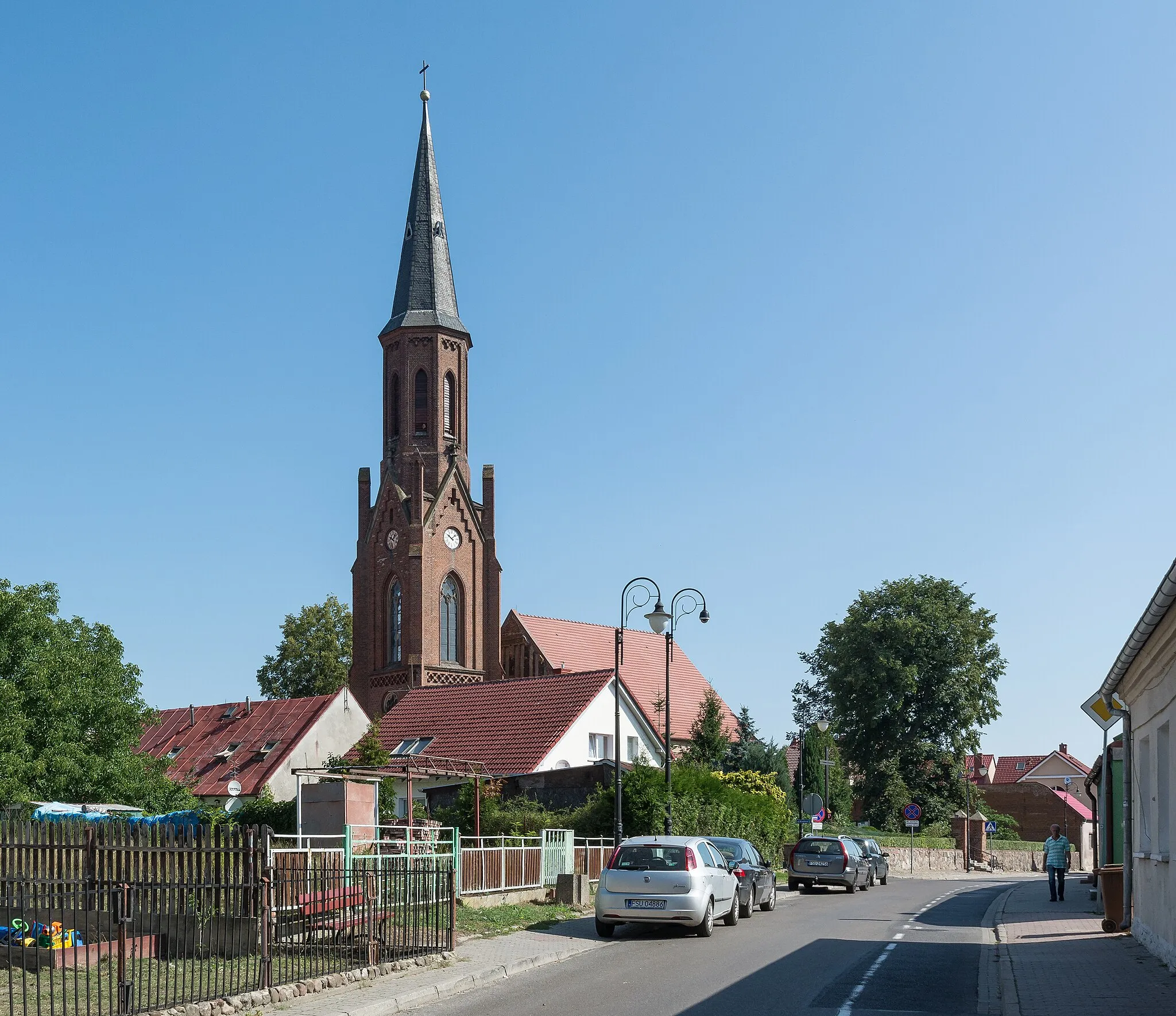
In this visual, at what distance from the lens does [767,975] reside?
591 inches

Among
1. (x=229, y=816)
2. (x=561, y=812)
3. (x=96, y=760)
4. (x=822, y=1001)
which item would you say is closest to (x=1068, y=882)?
(x=561, y=812)

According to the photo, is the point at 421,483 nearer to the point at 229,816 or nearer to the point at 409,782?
the point at 229,816

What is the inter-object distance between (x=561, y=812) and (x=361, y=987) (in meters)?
21.5

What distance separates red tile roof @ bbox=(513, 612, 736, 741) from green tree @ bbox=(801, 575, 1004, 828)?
7142 millimetres

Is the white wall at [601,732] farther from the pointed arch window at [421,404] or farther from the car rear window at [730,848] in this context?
the pointed arch window at [421,404]

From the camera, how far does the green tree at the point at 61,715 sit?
3700cm

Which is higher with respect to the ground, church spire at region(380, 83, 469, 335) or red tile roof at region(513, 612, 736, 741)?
church spire at region(380, 83, 469, 335)

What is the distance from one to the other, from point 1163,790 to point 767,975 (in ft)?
16.7

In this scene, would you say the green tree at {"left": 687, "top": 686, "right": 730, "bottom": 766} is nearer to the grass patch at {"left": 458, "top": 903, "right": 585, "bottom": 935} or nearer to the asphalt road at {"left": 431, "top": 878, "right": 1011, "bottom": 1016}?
the grass patch at {"left": 458, "top": 903, "right": 585, "bottom": 935}

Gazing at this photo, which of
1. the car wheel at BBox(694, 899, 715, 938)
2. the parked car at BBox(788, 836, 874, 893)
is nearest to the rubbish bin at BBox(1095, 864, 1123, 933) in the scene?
the car wheel at BBox(694, 899, 715, 938)

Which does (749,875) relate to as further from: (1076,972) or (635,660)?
(635,660)

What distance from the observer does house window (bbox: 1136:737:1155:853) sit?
1681 centimetres

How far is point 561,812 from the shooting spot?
3478cm

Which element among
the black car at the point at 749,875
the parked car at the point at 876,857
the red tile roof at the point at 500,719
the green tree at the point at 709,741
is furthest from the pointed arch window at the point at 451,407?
the black car at the point at 749,875
